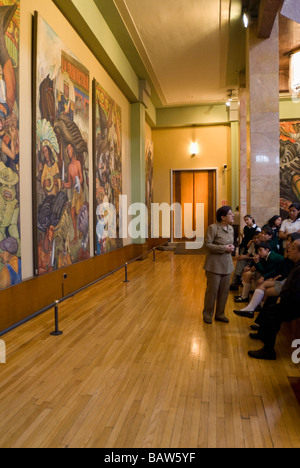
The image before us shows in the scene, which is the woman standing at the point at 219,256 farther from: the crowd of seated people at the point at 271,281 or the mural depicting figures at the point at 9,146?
the mural depicting figures at the point at 9,146

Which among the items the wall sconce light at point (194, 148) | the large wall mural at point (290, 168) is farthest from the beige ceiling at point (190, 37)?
the wall sconce light at point (194, 148)

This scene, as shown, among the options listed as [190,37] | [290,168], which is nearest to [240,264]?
[190,37]

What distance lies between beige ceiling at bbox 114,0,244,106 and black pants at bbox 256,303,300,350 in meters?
8.25

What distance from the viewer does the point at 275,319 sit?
13.9 feet

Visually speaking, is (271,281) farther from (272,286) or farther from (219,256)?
(219,256)

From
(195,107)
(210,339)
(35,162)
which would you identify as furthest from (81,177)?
(195,107)

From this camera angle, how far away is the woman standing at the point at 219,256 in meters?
5.77

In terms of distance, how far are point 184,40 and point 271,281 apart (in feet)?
28.8

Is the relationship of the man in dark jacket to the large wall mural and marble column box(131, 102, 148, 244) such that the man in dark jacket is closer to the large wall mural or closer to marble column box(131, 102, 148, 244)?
marble column box(131, 102, 148, 244)

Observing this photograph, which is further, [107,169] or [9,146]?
[107,169]

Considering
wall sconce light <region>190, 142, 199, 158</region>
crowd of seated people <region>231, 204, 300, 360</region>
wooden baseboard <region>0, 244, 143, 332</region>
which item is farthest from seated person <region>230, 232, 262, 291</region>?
wall sconce light <region>190, 142, 199, 158</region>

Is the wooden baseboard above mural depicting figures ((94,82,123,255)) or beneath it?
beneath

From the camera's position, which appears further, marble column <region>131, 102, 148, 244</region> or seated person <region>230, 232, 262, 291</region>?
marble column <region>131, 102, 148, 244</region>

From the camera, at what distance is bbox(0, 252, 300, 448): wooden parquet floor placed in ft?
9.59
